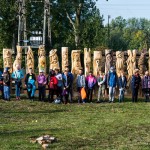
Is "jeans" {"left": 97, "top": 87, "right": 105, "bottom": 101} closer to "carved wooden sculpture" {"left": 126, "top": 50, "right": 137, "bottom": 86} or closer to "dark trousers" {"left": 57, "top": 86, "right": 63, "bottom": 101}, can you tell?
"dark trousers" {"left": 57, "top": 86, "right": 63, "bottom": 101}

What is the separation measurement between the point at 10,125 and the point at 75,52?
12.0 metres

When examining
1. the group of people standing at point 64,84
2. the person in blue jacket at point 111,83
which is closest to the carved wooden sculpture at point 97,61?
the group of people standing at point 64,84

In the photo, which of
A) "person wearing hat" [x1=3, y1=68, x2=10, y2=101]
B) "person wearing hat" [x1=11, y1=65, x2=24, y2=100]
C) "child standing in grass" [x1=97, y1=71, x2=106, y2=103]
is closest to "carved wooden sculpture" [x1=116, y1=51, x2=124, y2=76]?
"child standing in grass" [x1=97, y1=71, x2=106, y2=103]

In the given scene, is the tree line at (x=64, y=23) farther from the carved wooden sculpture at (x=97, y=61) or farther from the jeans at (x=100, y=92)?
the jeans at (x=100, y=92)

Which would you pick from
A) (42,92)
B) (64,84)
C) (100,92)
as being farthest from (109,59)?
(42,92)

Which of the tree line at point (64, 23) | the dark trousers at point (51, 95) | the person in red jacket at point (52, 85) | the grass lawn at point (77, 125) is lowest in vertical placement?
the grass lawn at point (77, 125)

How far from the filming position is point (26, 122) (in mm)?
15633

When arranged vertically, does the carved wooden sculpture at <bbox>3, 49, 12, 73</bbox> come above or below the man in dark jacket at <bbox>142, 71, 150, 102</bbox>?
above

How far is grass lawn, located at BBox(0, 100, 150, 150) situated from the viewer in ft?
38.0

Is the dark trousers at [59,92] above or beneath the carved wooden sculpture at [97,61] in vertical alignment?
beneath

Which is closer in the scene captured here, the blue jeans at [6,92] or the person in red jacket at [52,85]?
the blue jeans at [6,92]

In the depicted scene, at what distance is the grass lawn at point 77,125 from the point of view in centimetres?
1158

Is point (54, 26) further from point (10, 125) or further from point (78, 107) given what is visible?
point (10, 125)

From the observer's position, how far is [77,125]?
48.6 feet
